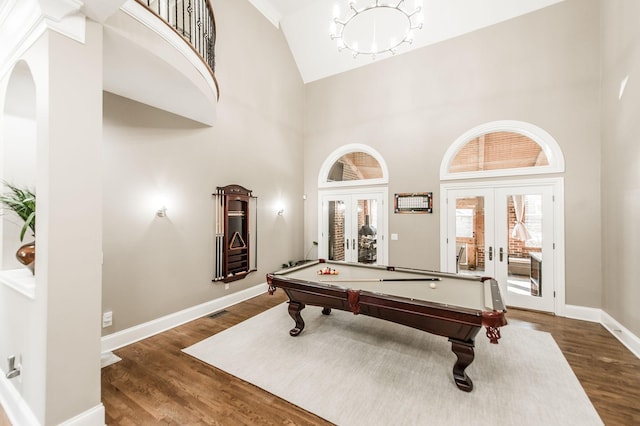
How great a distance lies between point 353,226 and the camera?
19.8 ft

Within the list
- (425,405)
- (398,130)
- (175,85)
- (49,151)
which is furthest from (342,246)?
(49,151)

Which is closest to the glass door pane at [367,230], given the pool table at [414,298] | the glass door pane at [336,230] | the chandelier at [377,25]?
the glass door pane at [336,230]

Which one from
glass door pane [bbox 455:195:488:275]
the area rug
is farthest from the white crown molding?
glass door pane [bbox 455:195:488:275]

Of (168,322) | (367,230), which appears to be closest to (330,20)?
(367,230)

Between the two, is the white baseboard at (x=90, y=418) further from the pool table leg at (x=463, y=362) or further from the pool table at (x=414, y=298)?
the pool table leg at (x=463, y=362)

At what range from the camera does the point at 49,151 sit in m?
1.70

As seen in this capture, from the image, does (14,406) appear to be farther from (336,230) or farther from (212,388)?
(336,230)

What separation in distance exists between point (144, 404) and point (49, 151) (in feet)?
6.96

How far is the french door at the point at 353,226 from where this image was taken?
5.71 metres

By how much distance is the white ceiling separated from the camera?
4551 millimetres

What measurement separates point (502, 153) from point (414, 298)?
3.72 meters

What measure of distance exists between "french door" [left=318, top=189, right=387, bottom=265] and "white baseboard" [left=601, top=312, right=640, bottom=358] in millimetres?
3328

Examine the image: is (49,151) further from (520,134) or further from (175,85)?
(520,134)

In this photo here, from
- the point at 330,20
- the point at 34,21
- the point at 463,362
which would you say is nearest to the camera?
the point at 34,21
